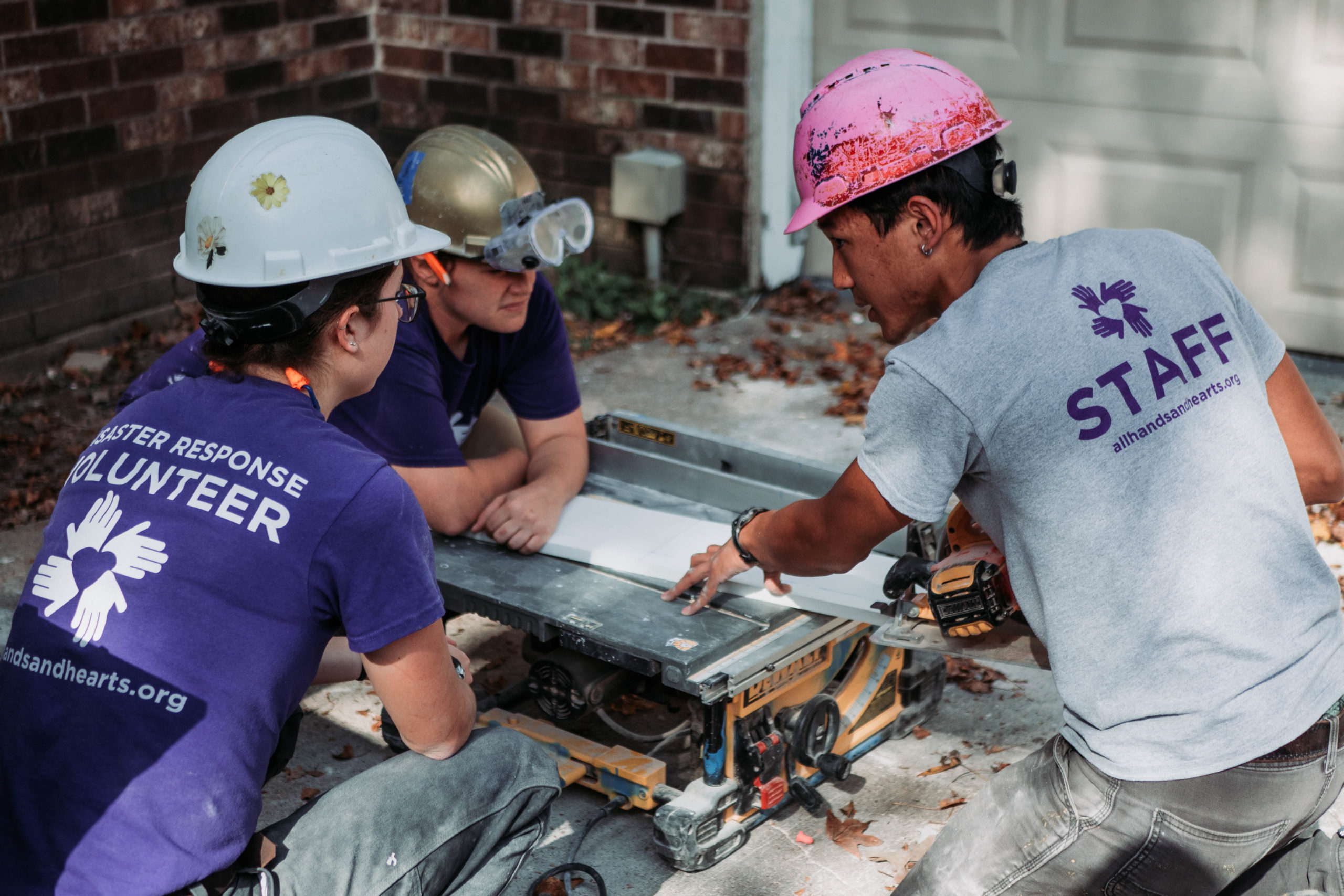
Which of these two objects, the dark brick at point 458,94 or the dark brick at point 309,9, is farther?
the dark brick at point 458,94

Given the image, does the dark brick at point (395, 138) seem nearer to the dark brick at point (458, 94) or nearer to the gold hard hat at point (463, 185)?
the dark brick at point (458, 94)

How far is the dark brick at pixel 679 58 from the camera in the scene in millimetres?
6859

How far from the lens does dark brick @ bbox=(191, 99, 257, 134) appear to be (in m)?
6.75

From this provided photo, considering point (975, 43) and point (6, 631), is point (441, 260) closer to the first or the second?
point (6, 631)

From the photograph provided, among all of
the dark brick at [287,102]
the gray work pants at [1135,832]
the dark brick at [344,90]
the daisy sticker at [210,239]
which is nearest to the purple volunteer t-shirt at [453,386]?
the daisy sticker at [210,239]

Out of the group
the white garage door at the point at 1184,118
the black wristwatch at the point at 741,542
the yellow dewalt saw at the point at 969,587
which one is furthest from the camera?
the white garage door at the point at 1184,118

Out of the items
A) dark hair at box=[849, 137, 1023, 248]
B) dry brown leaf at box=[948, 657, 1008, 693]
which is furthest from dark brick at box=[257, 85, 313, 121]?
dark hair at box=[849, 137, 1023, 248]

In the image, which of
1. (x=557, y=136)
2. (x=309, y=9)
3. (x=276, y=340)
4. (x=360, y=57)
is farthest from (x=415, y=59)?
(x=276, y=340)

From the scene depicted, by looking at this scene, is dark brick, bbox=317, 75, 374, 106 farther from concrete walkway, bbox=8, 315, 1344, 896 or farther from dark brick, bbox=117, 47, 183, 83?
concrete walkway, bbox=8, 315, 1344, 896

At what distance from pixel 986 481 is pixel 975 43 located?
15.3 feet

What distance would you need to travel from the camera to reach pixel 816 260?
734cm

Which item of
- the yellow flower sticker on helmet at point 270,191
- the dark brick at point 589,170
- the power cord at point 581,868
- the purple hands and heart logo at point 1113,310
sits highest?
the yellow flower sticker on helmet at point 270,191

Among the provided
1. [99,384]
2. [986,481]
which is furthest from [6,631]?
[99,384]

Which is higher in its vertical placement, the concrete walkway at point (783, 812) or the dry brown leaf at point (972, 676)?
the concrete walkway at point (783, 812)
